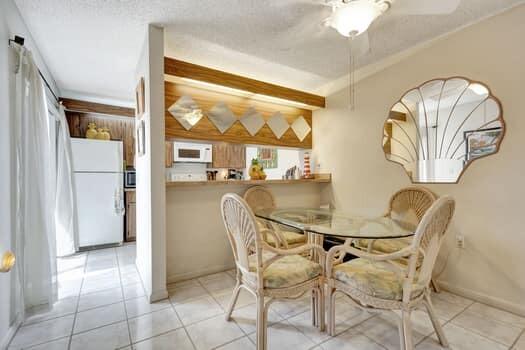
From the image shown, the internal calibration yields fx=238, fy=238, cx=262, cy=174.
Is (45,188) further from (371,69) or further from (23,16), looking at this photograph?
(371,69)

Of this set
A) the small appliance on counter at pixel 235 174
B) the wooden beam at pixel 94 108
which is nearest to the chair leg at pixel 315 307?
the small appliance on counter at pixel 235 174

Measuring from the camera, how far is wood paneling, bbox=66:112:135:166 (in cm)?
392

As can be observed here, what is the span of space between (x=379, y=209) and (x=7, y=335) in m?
3.36

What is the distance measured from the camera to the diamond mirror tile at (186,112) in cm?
264

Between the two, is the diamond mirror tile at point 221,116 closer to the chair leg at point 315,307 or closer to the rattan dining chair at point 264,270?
the rattan dining chair at point 264,270

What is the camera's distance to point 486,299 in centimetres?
201

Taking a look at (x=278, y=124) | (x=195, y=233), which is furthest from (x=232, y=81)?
(x=195, y=233)

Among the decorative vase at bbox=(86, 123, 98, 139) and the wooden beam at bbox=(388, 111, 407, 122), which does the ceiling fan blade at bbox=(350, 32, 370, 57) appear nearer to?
the wooden beam at bbox=(388, 111, 407, 122)

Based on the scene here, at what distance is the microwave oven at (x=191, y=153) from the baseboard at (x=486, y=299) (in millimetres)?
4310

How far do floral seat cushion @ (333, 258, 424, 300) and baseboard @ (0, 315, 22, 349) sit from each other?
2.15 m

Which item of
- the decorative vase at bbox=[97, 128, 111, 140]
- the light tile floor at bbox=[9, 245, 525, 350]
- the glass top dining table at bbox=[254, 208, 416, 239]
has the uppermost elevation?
the decorative vase at bbox=[97, 128, 111, 140]

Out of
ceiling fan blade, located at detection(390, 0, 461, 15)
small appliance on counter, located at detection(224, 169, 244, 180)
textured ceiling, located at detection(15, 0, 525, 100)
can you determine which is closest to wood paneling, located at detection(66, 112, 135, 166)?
textured ceiling, located at detection(15, 0, 525, 100)

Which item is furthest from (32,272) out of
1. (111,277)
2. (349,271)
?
(349,271)

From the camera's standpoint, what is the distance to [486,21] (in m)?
2.01
